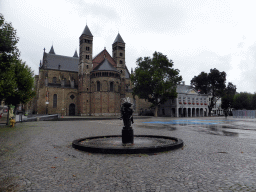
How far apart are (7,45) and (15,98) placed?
10126mm

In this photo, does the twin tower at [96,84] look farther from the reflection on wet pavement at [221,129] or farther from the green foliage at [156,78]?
the reflection on wet pavement at [221,129]

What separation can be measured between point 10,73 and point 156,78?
106 ft

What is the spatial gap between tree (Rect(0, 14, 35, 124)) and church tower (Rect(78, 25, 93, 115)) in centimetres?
3038

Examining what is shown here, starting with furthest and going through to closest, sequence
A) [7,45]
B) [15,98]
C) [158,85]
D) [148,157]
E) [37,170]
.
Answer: [158,85] → [15,98] → [7,45] → [148,157] → [37,170]

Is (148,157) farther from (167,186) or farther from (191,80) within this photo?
(191,80)

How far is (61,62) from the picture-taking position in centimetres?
6544

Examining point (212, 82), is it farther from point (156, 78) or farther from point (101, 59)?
point (101, 59)

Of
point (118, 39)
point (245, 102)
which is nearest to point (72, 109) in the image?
point (118, 39)

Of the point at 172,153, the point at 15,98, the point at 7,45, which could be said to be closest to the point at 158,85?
the point at 15,98

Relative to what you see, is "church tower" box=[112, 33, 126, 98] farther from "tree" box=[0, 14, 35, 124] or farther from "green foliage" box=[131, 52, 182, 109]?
"tree" box=[0, 14, 35, 124]

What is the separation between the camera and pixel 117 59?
62562 millimetres

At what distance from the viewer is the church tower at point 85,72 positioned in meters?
57.0

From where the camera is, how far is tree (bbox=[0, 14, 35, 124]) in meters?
15.5

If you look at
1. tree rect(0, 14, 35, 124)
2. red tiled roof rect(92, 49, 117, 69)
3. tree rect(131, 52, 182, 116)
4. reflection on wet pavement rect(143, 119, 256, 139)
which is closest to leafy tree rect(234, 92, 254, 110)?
tree rect(131, 52, 182, 116)
